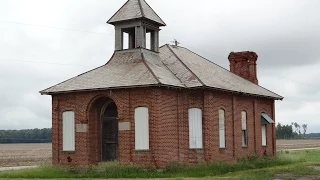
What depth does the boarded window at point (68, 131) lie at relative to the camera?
2670cm

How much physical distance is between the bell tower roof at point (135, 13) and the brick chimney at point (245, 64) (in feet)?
32.5

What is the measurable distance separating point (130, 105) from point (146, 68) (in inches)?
91.2

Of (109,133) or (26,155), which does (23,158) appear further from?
(109,133)

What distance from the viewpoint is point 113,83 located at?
25.3 metres

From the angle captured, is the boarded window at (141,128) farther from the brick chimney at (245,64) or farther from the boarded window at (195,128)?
the brick chimney at (245,64)

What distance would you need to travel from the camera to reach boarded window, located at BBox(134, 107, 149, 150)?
80.6 ft

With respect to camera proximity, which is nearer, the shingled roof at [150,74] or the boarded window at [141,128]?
the boarded window at [141,128]

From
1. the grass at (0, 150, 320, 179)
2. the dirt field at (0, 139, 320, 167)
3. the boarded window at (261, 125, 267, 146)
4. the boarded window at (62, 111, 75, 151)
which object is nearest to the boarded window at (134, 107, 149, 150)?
the grass at (0, 150, 320, 179)

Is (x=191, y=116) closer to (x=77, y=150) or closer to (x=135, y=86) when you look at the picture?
Answer: (x=135, y=86)

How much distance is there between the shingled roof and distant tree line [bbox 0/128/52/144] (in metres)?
146

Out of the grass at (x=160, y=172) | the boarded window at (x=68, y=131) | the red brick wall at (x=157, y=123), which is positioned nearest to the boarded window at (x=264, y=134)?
the red brick wall at (x=157, y=123)

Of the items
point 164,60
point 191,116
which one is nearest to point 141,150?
point 191,116

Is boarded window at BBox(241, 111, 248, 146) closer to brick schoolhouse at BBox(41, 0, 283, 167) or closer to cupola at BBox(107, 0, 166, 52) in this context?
brick schoolhouse at BBox(41, 0, 283, 167)

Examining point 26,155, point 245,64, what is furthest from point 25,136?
point 245,64
